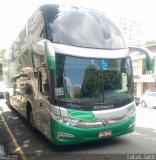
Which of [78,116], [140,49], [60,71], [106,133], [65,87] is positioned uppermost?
[140,49]

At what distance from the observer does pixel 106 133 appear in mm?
7051

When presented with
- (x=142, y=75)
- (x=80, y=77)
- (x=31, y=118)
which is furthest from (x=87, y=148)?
(x=142, y=75)

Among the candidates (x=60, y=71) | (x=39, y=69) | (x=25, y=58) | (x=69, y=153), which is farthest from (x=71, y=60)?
(x=25, y=58)

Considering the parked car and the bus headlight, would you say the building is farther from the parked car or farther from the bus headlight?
the bus headlight

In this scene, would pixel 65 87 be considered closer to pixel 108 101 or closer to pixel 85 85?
pixel 85 85

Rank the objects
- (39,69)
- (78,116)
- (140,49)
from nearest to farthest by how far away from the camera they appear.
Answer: (78,116) → (39,69) → (140,49)

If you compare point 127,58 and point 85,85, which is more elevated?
point 127,58

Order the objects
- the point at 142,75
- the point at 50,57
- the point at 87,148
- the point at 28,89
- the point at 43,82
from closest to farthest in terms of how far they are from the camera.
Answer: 1. the point at 50,57
2. the point at 43,82
3. the point at 87,148
4. the point at 28,89
5. the point at 142,75

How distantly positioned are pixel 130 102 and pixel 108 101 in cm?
82

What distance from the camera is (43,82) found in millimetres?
7273

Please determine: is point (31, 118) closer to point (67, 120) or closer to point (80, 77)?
point (67, 120)

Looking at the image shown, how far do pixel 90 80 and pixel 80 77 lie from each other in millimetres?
281

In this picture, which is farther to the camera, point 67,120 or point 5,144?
point 5,144

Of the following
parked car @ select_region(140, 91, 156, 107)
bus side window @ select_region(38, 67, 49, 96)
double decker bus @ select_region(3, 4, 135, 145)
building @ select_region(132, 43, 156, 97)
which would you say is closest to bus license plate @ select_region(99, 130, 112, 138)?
double decker bus @ select_region(3, 4, 135, 145)
